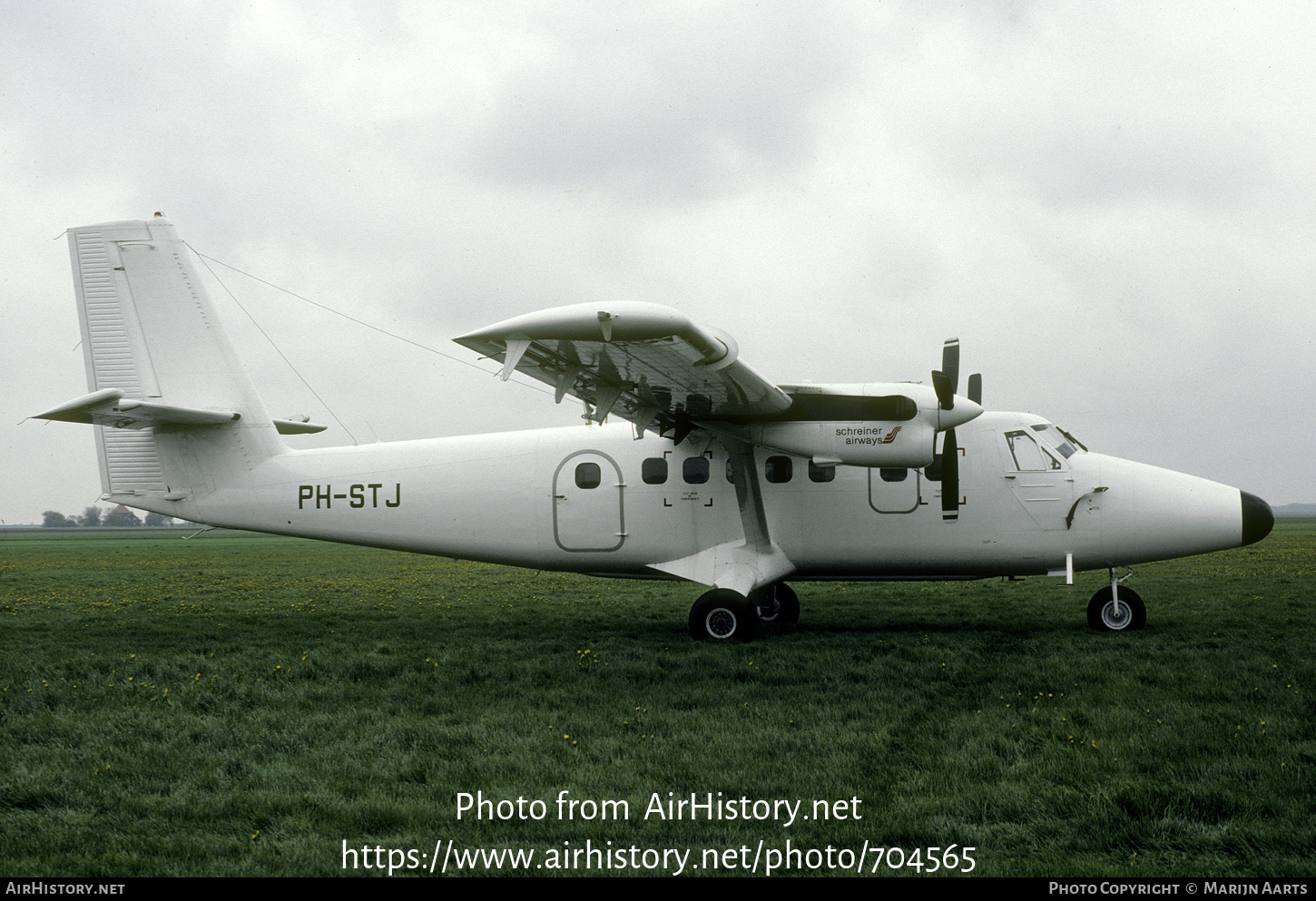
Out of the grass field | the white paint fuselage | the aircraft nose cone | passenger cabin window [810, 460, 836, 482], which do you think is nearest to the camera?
the grass field

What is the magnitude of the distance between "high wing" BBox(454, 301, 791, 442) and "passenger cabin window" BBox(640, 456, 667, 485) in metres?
0.52

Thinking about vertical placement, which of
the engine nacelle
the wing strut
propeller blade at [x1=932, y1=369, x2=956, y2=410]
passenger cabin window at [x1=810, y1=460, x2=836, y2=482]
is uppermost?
propeller blade at [x1=932, y1=369, x2=956, y2=410]

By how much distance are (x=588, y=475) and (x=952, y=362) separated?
4.94 metres

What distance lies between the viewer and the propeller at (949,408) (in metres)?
10.2

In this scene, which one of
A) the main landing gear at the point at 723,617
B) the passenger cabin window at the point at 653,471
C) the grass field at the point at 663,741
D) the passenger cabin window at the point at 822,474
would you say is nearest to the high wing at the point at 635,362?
the passenger cabin window at the point at 653,471

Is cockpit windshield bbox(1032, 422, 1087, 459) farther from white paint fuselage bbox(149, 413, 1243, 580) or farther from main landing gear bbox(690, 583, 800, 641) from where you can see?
main landing gear bbox(690, 583, 800, 641)

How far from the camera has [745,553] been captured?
11.3 metres

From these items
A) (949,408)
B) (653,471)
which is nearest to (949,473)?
(949,408)

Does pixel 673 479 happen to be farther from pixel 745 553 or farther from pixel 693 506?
pixel 745 553

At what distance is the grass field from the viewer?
454 cm

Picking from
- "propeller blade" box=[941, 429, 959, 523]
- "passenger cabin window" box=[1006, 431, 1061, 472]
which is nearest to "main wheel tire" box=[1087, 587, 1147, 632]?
"passenger cabin window" box=[1006, 431, 1061, 472]

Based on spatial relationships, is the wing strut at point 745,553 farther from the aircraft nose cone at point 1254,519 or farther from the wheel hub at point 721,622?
the aircraft nose cone at point 1254,519

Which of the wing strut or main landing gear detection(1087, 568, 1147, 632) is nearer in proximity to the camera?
the wing strut
